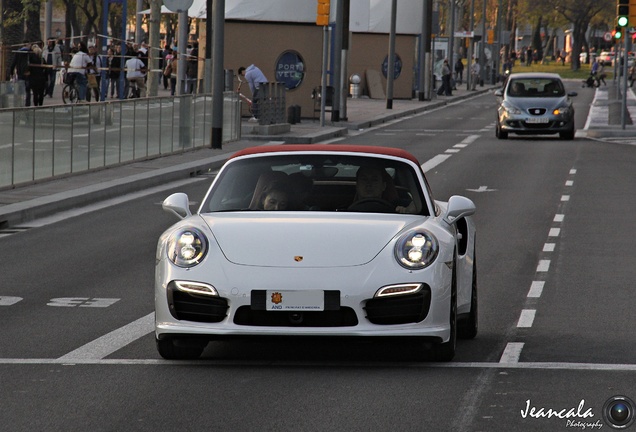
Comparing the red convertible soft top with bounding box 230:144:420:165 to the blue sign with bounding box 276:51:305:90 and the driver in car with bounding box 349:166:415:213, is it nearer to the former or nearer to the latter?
the driver in car with bounding box 349:166:415:213

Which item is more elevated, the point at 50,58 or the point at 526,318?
the point at 50,58

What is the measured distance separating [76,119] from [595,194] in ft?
26.7

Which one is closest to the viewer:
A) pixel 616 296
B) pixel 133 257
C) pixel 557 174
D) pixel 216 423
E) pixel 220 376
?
Answer: pixel 216 423

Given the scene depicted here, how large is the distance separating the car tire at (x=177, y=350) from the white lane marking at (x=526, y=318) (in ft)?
8.69

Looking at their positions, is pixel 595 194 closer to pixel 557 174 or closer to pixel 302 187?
pixel 557 174

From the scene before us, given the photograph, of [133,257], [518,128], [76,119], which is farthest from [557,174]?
[133,257]

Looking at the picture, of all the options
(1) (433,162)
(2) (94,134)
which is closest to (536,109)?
(1) (433,162)

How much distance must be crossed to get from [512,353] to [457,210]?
0.96m

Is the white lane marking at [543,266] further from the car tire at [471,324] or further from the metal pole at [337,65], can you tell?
the metal pole at [337,65]

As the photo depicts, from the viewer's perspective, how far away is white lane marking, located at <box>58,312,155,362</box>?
934cm

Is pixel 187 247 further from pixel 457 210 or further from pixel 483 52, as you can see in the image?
pixel 483 52

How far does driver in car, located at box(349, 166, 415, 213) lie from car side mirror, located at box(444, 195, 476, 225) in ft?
0.81

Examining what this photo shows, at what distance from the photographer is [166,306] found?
Result: 8.72 meters

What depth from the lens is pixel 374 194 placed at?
9734mm
